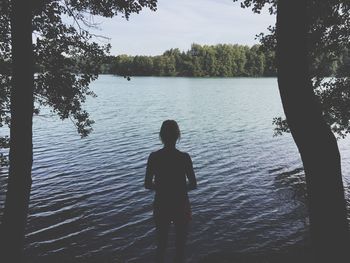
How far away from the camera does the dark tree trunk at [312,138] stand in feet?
18.2

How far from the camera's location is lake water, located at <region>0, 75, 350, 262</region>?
12875 millimetres

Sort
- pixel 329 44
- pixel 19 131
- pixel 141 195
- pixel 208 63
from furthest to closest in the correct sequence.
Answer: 1. pixel 208 63
2. pixel 141 195
3. pixel 329 44
4. pixel 19 131

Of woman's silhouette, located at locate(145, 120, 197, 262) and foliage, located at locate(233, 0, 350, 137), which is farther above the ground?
foliage, located at locate(233, 0, 350, 137)

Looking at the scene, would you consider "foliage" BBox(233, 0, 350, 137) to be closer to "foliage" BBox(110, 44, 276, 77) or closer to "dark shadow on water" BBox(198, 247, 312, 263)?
"dark shadow on water" BBox(198, 247, 312, 263)

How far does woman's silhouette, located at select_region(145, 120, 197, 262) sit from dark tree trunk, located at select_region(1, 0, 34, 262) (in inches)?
108

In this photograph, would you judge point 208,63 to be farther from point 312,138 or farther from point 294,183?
point 312,138

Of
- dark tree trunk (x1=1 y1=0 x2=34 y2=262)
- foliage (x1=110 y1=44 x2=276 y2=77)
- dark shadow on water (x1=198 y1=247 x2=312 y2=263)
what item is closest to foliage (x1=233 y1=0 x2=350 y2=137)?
dark shadow on water (x1=198 y1=247 x2=312 y2=263)

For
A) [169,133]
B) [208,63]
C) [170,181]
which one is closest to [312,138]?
[169,133]

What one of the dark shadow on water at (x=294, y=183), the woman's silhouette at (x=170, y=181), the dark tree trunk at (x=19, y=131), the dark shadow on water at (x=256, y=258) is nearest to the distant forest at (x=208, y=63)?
the dark shadow on water at (x=294, y=183)

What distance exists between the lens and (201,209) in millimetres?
16484

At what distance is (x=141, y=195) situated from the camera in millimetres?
18250

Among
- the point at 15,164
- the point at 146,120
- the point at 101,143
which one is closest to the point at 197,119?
the point at 146,120

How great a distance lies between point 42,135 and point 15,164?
28864mm

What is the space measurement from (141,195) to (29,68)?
1259 cm
